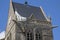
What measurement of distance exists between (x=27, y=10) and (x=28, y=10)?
0.22m

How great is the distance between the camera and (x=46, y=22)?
1639 inches

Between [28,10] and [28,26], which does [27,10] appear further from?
[28,26]

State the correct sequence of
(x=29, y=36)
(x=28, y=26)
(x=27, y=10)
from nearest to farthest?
(x=29, y=36) < (x=28, y=26) < (x=27, y=10)

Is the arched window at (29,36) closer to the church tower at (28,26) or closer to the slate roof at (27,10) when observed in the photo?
the church tower at (28,26)

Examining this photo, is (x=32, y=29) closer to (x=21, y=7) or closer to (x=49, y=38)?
(x=49, y=38)

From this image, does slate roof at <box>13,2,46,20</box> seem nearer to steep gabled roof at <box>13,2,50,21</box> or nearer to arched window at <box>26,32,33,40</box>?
steep gabled roof at <box>13,2,50,21</box>

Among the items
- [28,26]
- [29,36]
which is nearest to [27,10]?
[28,26]

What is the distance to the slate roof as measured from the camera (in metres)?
43.0

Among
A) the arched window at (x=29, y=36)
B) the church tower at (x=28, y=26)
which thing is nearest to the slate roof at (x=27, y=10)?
the church tower at (x=28, y=26)

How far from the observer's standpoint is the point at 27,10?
146ft

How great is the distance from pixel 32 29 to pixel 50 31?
3.56 meters

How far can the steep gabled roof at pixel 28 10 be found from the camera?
4294 cm

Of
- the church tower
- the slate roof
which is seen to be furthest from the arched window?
the slate roof

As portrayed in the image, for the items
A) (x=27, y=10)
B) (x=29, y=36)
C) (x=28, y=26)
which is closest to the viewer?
(x=29, y=36)
